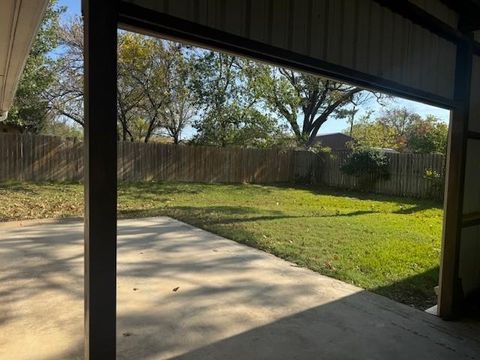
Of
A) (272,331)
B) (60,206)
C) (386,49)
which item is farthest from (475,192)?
(60,206)

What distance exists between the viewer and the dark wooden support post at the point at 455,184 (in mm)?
3830

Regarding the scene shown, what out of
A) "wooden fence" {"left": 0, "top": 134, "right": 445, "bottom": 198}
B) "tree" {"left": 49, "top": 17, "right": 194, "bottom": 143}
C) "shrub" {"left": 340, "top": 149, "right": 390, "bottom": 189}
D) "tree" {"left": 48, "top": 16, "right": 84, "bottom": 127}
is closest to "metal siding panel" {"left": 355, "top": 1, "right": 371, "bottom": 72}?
"wooden fence" {"left": 0, "top": 134, "right": 445, "bottom": 198}

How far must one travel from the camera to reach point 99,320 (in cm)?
170

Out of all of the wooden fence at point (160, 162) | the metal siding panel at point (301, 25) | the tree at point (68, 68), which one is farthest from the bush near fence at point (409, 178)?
the tree at point (68, 68)

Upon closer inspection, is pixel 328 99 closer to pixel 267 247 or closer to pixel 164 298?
pixel 267 247

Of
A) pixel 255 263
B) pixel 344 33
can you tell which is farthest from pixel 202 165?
pixel 344 33

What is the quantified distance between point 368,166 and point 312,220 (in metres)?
6.43

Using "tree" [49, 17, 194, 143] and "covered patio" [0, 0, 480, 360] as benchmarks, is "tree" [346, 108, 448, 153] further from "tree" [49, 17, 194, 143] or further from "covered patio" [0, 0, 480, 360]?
"covered patio" [0, 0, 480, 360]

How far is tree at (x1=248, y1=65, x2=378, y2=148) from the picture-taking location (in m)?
16.4

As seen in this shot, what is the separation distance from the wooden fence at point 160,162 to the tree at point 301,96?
7.64ft

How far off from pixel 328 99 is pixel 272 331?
18.6 meters

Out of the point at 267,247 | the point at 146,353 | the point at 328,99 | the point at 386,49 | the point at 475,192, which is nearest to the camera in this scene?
the point at 146,353

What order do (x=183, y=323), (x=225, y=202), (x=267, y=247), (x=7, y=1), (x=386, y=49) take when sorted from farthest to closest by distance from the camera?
(x=225, y=202) < (x=267, y=247) < (x=183, y=323) < (x=386, y=49) < (x=7, y=1)

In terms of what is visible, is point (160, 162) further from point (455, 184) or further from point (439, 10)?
point (439, 10)
